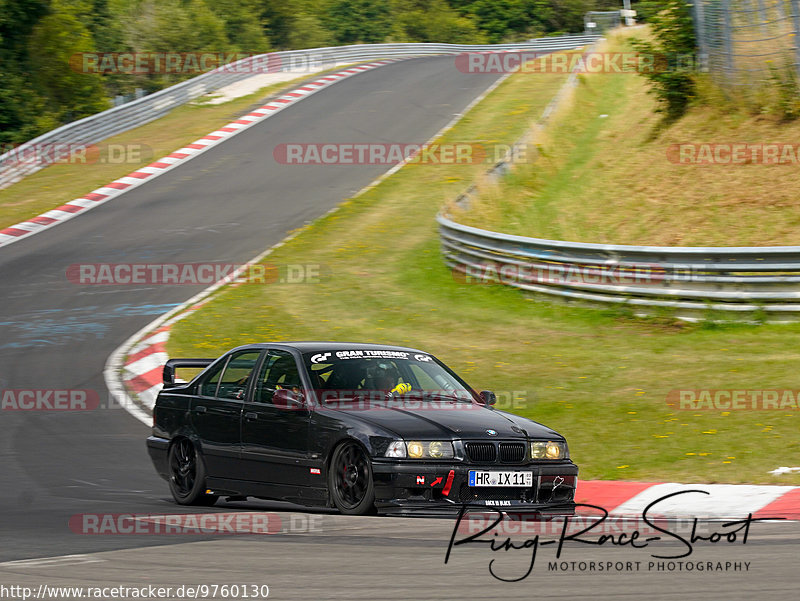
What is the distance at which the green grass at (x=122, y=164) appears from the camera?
27.6 meters

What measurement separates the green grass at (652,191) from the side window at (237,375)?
1077 cm

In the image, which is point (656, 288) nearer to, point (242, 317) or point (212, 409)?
point (242, 317)

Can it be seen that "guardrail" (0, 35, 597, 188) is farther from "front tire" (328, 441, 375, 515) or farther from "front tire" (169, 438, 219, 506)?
"front tire" (328, 441, 375, 515)

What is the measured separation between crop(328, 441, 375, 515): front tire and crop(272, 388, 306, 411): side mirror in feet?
1.90

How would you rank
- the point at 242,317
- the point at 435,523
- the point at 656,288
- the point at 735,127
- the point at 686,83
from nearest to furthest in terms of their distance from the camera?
1. the point at 435,523
2. the point at 656,288
3. the point at 242,317
4. the point at 735,127
5. the point at 686,83

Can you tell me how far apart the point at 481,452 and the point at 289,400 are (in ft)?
5.03

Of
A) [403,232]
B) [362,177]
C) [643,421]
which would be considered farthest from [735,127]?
[643,421]

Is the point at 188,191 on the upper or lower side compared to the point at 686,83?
lower

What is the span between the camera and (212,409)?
30.3 feet

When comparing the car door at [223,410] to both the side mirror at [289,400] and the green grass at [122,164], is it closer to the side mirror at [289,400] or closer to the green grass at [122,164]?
the side mirror at [289,400]

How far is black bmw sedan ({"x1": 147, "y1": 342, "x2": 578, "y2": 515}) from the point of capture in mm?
7723

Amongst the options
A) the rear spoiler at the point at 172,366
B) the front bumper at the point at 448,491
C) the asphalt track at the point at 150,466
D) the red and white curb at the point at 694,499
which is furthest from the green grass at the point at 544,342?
the rear spoiler at the point at 172,366

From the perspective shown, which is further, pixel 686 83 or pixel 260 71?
pixel 260 71

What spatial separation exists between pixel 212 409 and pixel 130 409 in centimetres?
467
